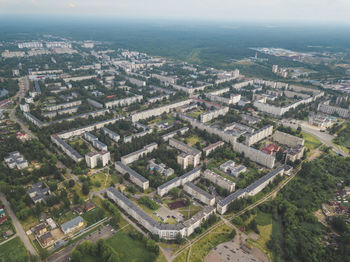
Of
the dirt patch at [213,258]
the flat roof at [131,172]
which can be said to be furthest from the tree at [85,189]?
the dirt patch at [213,258]

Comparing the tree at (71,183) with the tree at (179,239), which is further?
the tree at (71,183)

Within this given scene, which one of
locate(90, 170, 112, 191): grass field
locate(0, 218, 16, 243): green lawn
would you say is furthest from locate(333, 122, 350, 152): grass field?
locate(0, 218, 16, 243): green lawn

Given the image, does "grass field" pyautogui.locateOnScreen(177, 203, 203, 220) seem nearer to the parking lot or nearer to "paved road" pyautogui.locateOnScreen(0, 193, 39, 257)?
the parking lot

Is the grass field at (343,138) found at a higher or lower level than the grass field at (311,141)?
higher

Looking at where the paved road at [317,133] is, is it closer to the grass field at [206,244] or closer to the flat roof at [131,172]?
the grass field at [206,244]

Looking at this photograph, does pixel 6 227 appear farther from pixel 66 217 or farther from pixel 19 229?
pixel 66 217
